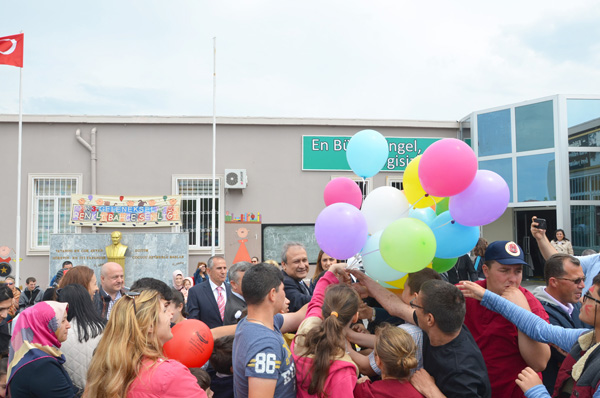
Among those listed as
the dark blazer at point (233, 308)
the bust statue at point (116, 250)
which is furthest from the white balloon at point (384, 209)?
the bust statue at point (116, 250)

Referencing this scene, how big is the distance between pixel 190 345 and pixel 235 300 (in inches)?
51.0

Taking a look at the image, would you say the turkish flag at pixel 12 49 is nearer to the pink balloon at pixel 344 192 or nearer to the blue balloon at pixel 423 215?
the pink balloon at pixel 344 192

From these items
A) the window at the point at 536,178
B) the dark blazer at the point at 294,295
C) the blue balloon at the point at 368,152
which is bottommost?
the dark blazer at the point at 294,295

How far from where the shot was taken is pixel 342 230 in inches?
120

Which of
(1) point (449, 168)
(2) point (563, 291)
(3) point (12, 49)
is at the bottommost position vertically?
(2) point (563, 291)

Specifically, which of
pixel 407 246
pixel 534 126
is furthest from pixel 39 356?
pixel 534 126

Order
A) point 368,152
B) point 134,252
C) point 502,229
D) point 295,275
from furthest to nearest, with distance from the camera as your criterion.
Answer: point 502,229 < point 134,252 < point 295,275 < point 368,152

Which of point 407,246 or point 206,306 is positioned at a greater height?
point 407,246

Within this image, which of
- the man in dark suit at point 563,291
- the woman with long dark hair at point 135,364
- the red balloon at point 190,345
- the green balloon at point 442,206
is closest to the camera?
the woman with long dark hair at point 135,364

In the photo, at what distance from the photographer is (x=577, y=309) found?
11.3 ft

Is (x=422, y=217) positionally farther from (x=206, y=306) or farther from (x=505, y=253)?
(x=206, y=306)

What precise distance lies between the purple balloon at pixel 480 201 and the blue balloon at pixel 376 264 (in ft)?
1.74

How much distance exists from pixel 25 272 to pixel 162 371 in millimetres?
12579

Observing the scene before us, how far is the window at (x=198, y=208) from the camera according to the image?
43.3 ft
